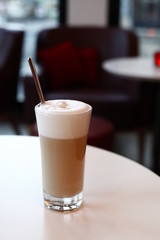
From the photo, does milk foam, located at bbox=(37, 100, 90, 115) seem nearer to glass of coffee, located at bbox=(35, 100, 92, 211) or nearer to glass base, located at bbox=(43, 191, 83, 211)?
glass of coffee, located at bbox=(35, 100, 92, 211)

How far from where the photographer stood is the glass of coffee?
672 mm

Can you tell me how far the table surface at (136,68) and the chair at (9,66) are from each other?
2.03ft

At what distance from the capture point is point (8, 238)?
23.4 inches

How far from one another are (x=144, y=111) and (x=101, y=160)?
1.77m

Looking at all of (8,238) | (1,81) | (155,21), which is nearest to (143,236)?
(8,238)

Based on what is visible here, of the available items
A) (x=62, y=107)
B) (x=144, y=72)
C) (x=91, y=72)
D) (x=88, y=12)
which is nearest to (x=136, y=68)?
(x=144, y=72)

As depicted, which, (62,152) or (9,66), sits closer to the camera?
(62,152)

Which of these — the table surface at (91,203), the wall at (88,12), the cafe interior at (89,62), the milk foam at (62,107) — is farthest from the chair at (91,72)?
the milk foam at (62,107)

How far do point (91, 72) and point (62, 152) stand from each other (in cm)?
225

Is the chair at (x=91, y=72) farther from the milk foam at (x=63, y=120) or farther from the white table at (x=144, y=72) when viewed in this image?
the milk foam at (x=63, y=120)

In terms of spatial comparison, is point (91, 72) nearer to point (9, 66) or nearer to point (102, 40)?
point (102, 40)

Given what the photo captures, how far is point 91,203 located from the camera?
702mm

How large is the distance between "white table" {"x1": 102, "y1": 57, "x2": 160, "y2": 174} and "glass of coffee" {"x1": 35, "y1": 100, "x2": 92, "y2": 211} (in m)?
1.27

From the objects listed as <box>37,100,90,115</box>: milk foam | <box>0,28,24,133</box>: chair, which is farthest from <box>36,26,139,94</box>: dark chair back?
<box>37,100,90,115</box>: milk foam
